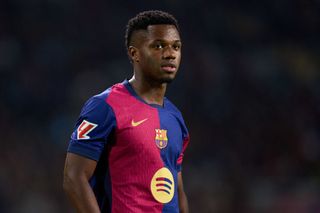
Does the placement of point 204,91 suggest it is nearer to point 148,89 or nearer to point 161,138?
point 148,89

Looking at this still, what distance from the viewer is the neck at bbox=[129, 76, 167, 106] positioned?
132 inches

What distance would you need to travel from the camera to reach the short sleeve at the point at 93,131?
10.1ft

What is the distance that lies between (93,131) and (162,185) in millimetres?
415

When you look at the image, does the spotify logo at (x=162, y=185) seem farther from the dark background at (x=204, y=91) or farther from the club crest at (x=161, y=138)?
the dark background at (x=204, y=91)

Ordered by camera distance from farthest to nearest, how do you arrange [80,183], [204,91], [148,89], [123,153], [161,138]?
[204,91]
[148,89]
[161,138]
[123,153]
[80,183]

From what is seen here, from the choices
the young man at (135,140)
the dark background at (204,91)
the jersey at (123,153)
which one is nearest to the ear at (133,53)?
the young man at (135,140)

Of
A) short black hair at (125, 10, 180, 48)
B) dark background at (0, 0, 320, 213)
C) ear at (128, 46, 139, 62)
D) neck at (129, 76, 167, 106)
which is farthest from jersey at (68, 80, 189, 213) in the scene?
dark background at (0, 0, 320, 213)

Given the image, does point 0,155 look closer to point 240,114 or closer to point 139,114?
point 240,114

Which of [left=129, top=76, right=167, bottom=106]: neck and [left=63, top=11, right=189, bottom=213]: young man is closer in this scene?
[left=63, top=11, right=189, bottom=213]: young man

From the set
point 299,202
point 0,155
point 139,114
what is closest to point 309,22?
point 299,202

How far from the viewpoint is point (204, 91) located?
839cm

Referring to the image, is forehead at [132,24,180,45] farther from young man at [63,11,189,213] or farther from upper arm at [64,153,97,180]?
upper arm at [64,153,97,180]

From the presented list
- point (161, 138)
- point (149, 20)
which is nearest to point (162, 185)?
point (161, 138)

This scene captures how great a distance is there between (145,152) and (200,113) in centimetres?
512
